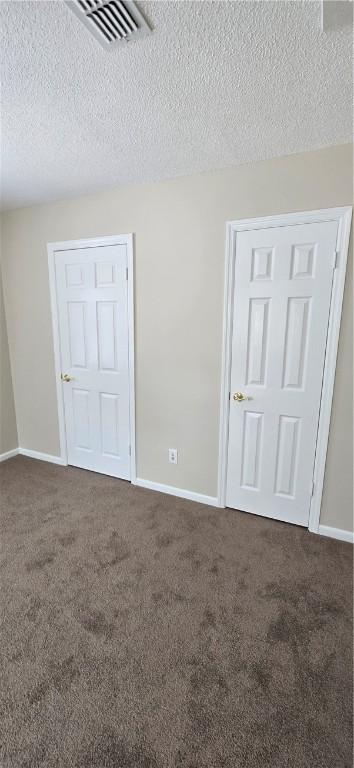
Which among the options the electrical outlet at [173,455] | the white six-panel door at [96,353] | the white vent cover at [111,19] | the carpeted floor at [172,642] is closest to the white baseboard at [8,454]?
the white six-panel door at [96,353]

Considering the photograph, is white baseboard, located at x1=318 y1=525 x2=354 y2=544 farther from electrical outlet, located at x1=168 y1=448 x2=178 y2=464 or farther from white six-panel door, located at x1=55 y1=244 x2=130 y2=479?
white six-panel door, located at x1=55 y1=244 x2=130 y2=479

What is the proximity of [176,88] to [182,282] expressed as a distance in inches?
44.3

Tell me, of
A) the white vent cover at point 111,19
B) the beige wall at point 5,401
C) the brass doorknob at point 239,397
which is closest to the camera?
the white vent cover at point 111,19

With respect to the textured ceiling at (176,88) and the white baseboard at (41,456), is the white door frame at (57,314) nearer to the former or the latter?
the white baseboard at (41,456)

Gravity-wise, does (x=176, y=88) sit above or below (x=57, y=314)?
above

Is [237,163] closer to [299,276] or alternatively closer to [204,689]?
[299,276]

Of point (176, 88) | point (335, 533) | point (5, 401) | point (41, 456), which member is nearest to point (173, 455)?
point (335, 533)

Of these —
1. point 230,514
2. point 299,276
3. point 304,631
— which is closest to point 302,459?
point 230,514

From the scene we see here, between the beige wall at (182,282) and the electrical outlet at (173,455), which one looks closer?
the beige wall at (182,282)

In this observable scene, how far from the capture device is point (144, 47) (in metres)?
1.17

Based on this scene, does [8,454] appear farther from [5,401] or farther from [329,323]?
[329,323]

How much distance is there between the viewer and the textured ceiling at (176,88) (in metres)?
1.08

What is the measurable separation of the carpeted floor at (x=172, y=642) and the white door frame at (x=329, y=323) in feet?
1.47

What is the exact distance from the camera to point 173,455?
105 inches
